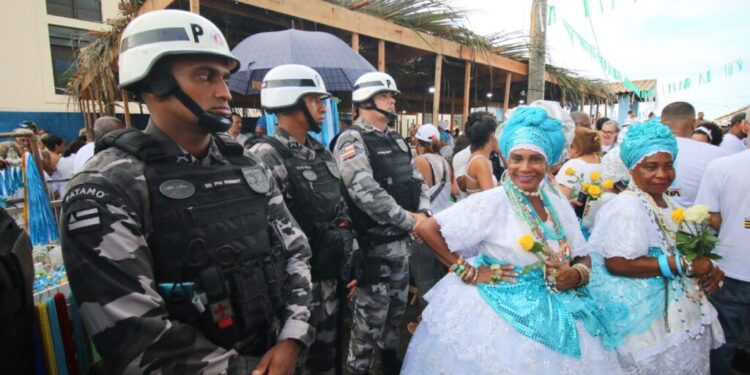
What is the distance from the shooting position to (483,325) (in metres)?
1.67

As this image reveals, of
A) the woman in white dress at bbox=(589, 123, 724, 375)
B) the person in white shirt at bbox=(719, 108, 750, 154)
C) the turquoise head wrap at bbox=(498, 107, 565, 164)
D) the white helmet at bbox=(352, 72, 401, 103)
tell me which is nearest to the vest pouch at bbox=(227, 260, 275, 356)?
the turquoise head wrap at bbox=(498, 107, 565, 164)

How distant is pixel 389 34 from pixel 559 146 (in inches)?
166

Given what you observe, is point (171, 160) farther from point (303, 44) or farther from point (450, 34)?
point (450, 34)

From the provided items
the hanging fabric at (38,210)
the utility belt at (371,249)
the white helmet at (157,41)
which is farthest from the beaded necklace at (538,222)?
the hanging fabric at (38,210)

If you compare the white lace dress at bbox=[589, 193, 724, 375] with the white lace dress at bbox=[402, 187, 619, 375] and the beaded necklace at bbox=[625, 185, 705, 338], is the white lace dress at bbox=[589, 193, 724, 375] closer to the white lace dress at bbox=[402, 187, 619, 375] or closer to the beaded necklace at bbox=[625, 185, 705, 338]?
the beaded necklace at bbox=[625, 185, 705, 338]

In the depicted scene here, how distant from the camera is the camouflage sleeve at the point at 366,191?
105 inches

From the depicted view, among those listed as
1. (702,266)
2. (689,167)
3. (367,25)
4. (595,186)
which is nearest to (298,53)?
(367,25)

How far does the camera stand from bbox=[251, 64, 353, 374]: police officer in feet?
7.24

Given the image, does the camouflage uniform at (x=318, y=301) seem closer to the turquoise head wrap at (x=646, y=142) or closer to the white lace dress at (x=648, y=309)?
the white lace dress at (x=648, y=309)

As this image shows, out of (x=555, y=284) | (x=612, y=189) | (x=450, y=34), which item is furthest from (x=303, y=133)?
(x=450, y=34)

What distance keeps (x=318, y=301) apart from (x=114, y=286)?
130cm

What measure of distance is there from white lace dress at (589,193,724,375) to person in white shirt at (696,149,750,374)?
754mm

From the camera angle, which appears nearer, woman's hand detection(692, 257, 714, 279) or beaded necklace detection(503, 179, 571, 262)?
beaded necklace detection(503, 179, 571, 262)

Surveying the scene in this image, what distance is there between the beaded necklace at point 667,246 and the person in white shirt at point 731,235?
2.65ft
